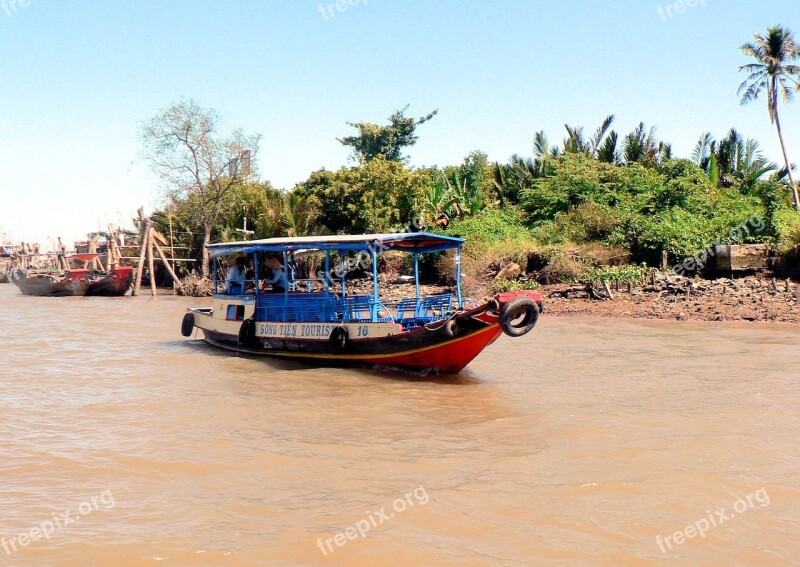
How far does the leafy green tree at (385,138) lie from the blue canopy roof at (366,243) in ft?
72.8

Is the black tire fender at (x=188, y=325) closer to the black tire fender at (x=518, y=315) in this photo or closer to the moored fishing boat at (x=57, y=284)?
the black tire fender at (x=518, y=315)

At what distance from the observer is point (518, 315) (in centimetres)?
962

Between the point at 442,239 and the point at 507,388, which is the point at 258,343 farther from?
Answer: the point at 507,388

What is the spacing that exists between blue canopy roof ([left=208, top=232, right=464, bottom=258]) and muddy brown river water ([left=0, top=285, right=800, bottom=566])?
1.99 m

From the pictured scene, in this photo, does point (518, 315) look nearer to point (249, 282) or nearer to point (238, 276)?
point (249, 282)

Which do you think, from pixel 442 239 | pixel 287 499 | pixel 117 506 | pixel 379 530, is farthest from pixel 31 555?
pixel 442 239

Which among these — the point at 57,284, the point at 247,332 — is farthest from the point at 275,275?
the point at 57,284

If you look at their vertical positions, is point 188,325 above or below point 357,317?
below

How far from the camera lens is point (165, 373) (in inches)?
444

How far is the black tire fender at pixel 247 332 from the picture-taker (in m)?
12.6

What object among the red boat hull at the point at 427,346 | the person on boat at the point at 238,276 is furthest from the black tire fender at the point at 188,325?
the red boat hull at the point at 427,346

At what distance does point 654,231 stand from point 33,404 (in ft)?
56.8

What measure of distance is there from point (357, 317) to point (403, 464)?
5318mm

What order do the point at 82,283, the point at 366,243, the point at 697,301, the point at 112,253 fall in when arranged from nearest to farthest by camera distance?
1. the point at 366,243
2. the point at 697,301
3. the point at 82,283
4. the point at 112,253
